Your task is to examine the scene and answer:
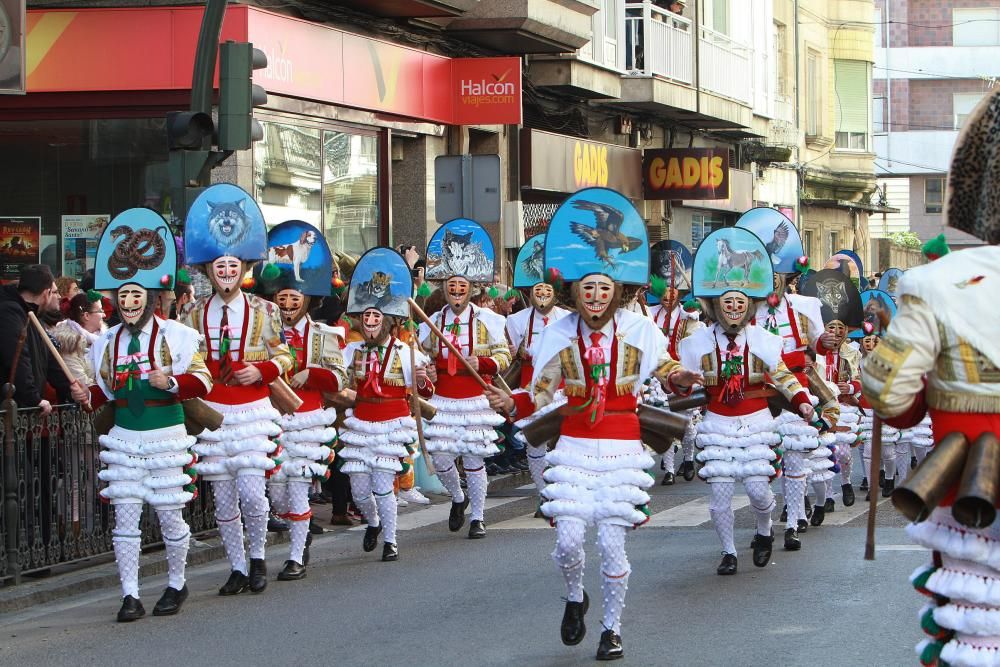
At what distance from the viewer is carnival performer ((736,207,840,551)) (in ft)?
38.3

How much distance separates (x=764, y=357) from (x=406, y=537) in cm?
338

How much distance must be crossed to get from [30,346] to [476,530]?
3.53 metres

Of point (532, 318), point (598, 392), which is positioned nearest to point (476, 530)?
point (532, 318)

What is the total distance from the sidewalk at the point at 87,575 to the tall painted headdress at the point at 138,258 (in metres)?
1.90

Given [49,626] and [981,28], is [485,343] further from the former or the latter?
[981,28]

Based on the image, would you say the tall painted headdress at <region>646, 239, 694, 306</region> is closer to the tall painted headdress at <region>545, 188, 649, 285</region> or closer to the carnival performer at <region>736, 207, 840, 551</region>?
the carnival performer at <region>736, 207, 840, 551</region>

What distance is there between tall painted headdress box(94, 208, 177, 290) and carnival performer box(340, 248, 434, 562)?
7.46 ft

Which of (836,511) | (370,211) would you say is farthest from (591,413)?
(370,211)

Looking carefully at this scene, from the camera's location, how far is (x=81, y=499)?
1075 centimetres

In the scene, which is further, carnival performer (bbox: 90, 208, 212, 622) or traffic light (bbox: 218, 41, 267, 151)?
traffic light (bbox: 218, 41, 267, 151)

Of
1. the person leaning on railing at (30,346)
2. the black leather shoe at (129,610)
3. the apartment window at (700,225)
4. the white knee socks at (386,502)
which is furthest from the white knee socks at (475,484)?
the apartment window at (700,225)

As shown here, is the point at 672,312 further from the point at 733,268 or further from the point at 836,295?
the point at 733,268

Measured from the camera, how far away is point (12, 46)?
48.7 feet

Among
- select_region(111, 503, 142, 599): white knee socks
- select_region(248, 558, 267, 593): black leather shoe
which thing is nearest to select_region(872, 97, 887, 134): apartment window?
select_region(248, 558, 267, 593): black leather shoe
